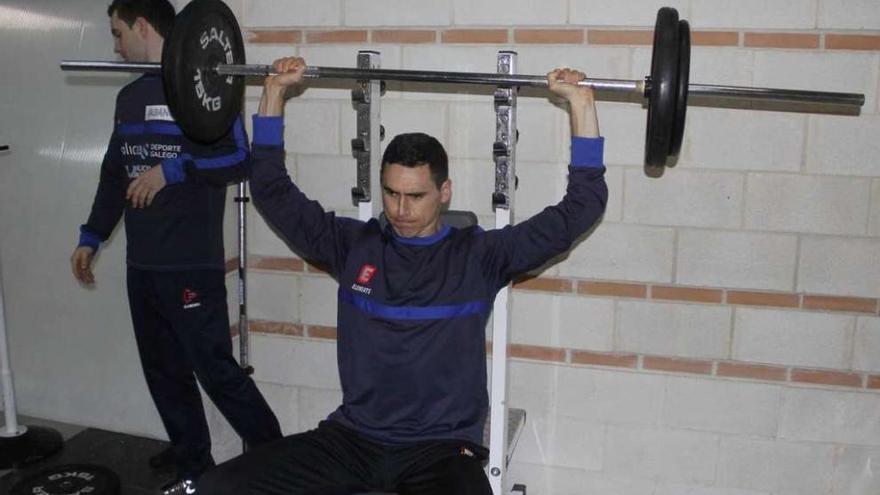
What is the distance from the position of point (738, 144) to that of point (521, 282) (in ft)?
2.53

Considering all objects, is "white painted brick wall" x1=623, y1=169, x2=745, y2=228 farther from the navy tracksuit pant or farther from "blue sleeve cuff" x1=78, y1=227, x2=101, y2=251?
"blue sleeve cuff" x1=78, y1=227, x2=101, y2=251

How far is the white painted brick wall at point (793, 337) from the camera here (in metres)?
2.63

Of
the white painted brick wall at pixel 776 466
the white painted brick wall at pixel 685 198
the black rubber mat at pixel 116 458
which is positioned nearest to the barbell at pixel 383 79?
the white painted brick wall at pixel 685 198

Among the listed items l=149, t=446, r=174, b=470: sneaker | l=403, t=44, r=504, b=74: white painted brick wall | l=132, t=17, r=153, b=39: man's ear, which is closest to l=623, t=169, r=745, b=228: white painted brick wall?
l=403, t=44, r=504, b=74: white painted brick wall

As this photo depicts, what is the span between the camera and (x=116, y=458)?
10.7ft

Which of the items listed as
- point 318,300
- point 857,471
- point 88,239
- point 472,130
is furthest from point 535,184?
point 88,239

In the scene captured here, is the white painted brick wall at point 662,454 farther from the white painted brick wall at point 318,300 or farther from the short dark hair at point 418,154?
the short dark hair at point 418,154

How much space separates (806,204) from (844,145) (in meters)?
0.19

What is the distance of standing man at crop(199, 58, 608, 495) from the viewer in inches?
84.2

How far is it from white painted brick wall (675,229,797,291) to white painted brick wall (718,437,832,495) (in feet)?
1.64

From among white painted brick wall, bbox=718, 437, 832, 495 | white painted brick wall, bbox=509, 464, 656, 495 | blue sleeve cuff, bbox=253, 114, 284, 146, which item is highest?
blue sleeve cuff, bbox=253, 114, 284, 146

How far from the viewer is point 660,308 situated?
8.98 feet

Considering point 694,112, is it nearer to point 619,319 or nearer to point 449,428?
point 619,319

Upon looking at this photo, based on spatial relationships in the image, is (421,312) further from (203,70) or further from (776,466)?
(776,466)
